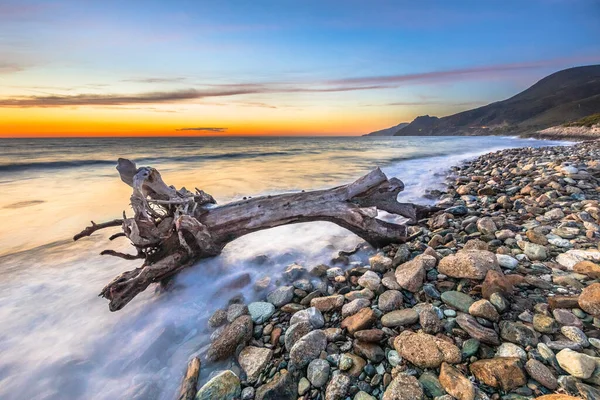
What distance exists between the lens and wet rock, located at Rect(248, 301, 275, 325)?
2.71 m

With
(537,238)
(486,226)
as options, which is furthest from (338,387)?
(486,226)

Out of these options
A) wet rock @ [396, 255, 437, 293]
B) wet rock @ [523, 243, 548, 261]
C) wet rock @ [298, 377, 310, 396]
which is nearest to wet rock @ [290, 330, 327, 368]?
wet rock @ [298, 377, 310, 396]

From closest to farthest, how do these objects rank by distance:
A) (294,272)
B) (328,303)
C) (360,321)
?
(360,321)
(328,303)
(294,272)

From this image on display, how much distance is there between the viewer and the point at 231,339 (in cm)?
240

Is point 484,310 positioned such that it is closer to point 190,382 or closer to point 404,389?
point 404,389

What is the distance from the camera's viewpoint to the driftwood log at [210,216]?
3.44 metres

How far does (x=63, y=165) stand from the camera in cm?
2192

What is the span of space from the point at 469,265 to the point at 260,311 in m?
2.02

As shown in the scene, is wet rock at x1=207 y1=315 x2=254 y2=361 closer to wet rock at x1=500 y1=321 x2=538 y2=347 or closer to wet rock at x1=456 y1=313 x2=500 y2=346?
wet rock at x1=456 y1=313 x2=500 y2=346

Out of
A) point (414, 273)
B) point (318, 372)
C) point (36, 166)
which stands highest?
point (414, 273)

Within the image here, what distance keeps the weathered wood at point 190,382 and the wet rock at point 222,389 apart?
118 millimetres

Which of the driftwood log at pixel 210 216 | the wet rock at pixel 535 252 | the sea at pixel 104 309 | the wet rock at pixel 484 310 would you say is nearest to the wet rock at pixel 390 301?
the wet rock at pixel 484 310

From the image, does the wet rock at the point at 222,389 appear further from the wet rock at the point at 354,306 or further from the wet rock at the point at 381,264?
the wet rock at the point at 381,264

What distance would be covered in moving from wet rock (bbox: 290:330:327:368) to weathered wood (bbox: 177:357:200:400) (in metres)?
0.76
